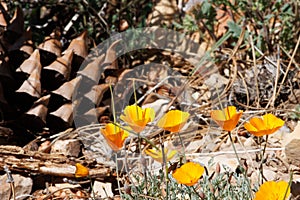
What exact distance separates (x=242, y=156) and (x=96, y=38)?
790 mm

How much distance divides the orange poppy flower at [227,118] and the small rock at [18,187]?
635 mm

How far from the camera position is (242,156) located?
1.62 metres

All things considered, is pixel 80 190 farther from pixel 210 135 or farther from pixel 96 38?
pixel 96 38

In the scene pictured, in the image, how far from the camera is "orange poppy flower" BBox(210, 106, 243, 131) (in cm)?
108

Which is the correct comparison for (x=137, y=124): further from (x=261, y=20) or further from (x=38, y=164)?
(x=261, y=20)

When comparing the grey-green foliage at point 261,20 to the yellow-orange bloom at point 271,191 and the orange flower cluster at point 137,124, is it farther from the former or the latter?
the yellow-orange bloom at point 271,191

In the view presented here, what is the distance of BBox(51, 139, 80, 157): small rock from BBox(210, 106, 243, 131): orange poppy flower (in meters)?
0.65

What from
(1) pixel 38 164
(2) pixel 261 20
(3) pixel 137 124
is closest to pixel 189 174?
(3) pixel 137 124

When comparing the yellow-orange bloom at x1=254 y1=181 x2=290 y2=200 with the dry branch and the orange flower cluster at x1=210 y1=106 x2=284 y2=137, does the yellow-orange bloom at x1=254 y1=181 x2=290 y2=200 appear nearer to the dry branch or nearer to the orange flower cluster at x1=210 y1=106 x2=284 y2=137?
the orange flower cluster at x1=210 y1=106 x2=284 y2=137

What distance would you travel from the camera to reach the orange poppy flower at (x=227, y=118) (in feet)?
3.54

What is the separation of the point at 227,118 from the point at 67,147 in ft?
2.27

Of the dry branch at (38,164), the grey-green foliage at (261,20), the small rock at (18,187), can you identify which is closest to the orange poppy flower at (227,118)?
the dry branch at (38,164)

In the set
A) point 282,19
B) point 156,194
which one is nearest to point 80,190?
point 156,194

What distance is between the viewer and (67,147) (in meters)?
1.67
